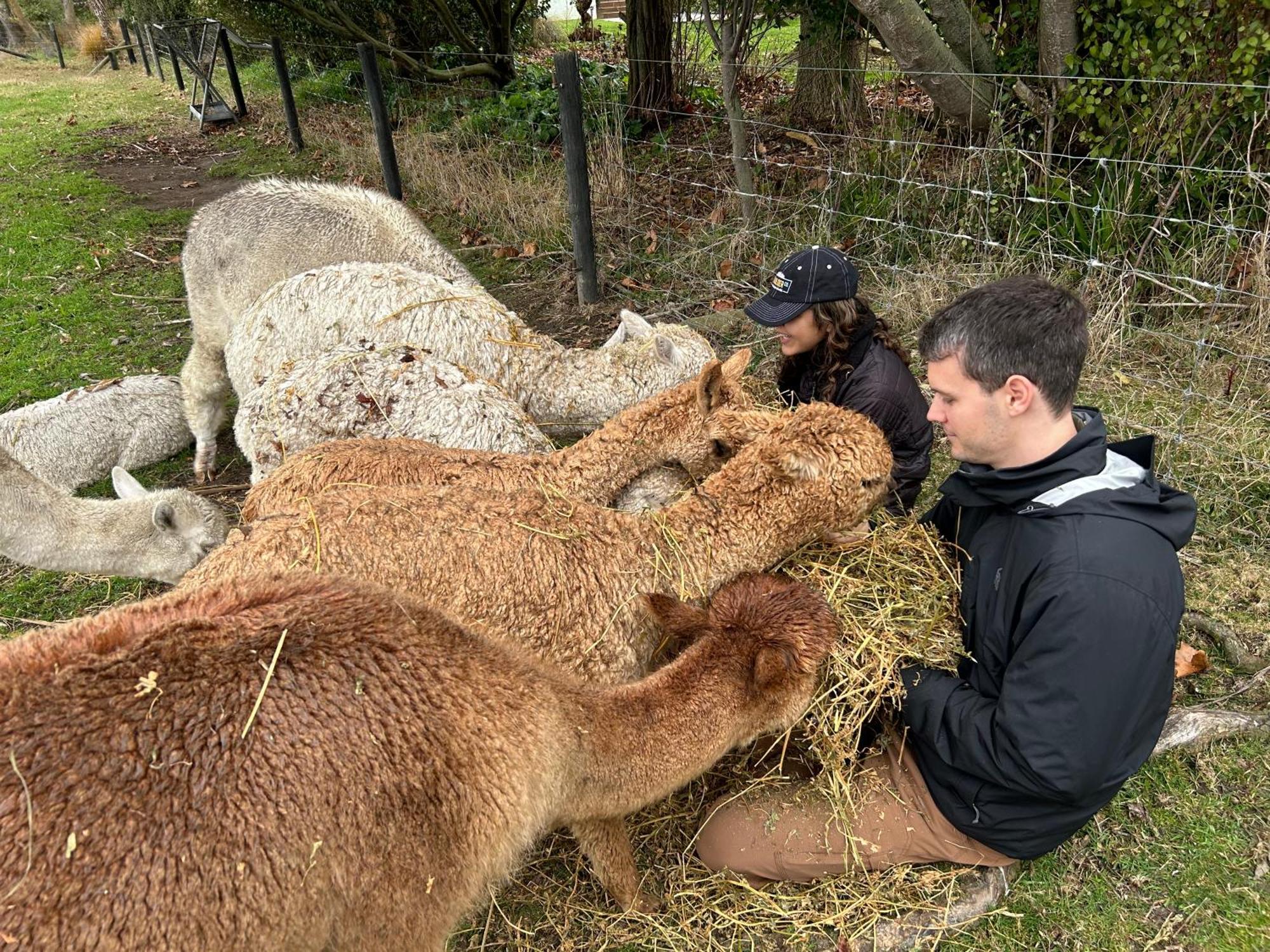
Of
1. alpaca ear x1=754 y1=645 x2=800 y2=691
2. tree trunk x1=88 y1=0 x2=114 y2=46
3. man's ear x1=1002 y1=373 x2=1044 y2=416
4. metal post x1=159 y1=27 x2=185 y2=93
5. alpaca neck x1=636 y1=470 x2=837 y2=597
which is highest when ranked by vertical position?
tree trunk x1=88 y1=0 x2=114 y2=46

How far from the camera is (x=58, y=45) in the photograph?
102 ft

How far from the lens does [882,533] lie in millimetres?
3135

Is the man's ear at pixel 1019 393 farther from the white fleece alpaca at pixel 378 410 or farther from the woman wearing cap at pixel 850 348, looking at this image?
the white fleece alpaca at pixel 378 410

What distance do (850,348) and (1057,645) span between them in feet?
6.30

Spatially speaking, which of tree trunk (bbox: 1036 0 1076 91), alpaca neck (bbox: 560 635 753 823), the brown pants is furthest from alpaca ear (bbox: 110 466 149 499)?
tree trunk (bbox: 1036 0 1076 91)

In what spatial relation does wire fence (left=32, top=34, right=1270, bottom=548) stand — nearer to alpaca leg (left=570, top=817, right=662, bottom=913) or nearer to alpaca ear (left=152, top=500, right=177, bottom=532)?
alpaca leg (left=570, top=817, right=662, bottom=913)

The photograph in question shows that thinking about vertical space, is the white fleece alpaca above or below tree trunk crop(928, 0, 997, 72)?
below

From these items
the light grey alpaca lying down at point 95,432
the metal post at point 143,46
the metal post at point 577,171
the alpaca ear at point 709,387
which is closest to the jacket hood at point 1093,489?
the alpaca ear at point 709,387

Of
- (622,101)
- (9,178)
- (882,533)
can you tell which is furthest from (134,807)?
(9,178)

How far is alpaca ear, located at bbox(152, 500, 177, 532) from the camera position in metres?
4.05

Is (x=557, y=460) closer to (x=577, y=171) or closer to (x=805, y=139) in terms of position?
(x=577, y=171)

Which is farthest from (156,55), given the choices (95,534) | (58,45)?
(95,534)

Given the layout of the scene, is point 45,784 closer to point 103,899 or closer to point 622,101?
point 103,899

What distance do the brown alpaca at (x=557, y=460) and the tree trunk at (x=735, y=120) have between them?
4183mm
